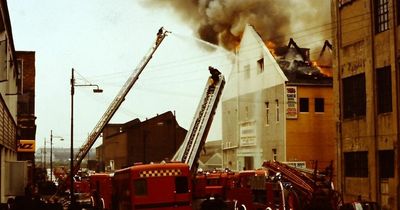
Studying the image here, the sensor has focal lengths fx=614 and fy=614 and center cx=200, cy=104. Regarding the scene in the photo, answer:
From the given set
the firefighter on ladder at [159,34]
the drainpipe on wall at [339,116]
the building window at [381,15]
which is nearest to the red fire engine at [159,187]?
the building window at [381,15]

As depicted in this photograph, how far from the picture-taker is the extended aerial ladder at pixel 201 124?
103ft

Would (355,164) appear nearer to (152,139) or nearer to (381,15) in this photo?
(381,15)

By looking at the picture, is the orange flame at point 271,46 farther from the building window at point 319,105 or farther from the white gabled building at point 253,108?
the building window at point 319,105

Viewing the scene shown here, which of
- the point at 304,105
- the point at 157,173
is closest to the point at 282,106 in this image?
the point at 304,105

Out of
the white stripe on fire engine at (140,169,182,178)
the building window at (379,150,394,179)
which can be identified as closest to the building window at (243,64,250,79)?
the building window at (379,150,394,179)

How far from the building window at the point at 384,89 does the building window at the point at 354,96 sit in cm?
Answer: 157

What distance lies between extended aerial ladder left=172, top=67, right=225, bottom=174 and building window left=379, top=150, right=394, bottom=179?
29.3 ft

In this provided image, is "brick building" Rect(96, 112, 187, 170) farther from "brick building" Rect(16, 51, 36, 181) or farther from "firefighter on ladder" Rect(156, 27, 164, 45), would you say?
"firefighter on ladder" Rect(156, 27, 164, 45)

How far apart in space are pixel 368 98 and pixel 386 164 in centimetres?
363

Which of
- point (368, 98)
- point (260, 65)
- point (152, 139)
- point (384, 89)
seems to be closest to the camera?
point (384, 89)

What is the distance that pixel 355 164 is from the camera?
34.1 m

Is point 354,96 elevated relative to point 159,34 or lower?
lower

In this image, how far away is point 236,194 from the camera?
2933cm

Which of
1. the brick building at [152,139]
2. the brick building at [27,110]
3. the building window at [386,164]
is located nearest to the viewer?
the building window at [386,164]
